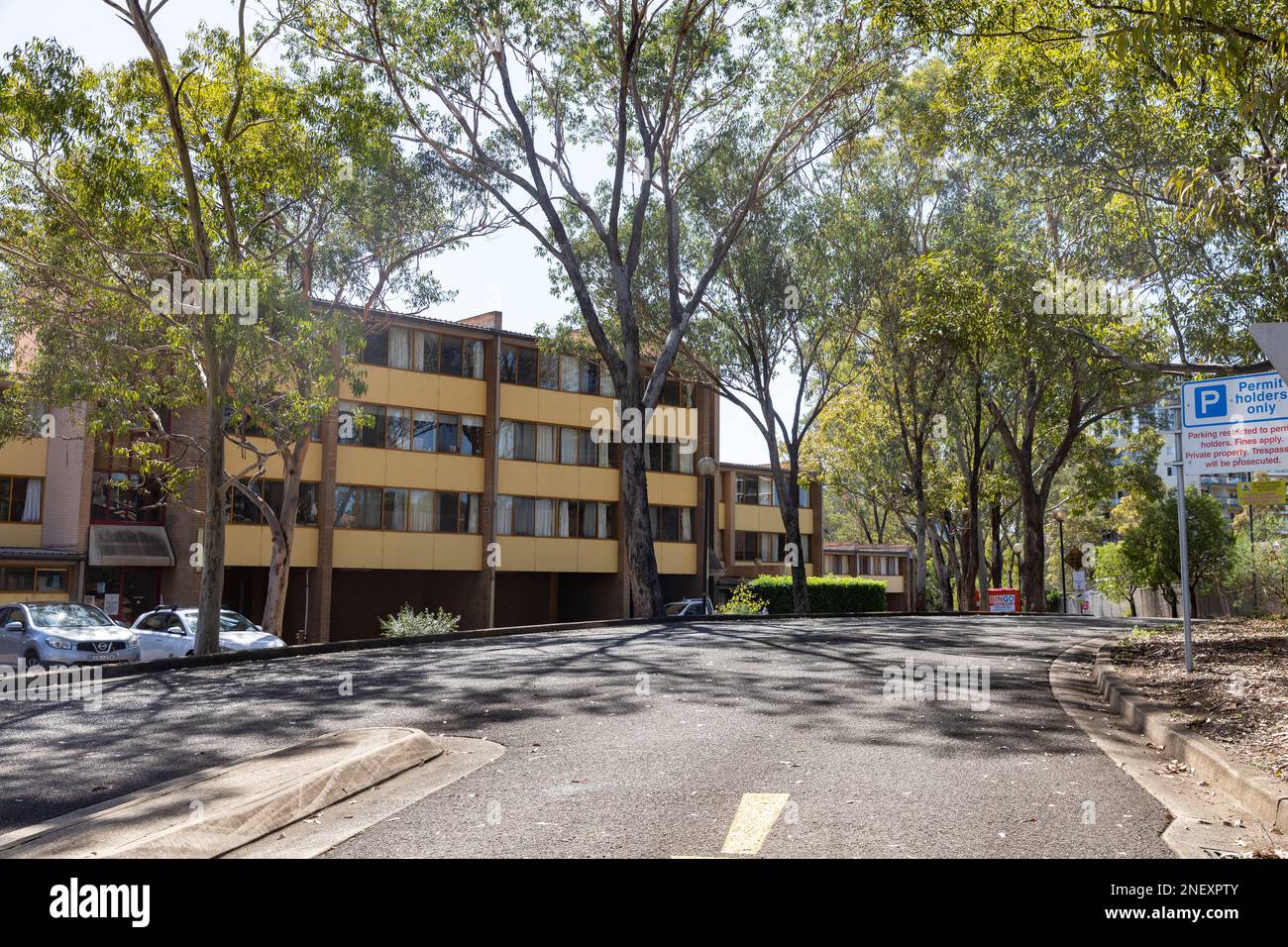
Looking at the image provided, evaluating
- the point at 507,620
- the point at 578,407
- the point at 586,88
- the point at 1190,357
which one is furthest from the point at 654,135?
the point at 507,620

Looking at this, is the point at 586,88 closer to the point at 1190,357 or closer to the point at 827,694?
the point at 1190,357

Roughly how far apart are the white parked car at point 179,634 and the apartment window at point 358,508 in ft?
46.8

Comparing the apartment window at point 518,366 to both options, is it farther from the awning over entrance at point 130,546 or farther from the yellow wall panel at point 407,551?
the awning over entrance at point 130,546

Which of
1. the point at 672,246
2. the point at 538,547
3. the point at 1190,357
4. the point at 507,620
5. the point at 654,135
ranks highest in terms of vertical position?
the point at 654,135

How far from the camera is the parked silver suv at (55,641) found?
22359mm

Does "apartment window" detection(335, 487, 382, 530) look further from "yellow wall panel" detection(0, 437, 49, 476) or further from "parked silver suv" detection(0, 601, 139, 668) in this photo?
"parked silver suv" detection(0, 601, 139, 668)

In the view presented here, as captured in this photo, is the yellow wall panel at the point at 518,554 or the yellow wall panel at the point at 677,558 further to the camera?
the yellow wall panel at the point at 677,558

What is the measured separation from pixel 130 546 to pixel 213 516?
19.6 meters

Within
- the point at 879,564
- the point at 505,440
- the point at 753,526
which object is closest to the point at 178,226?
the point at 505,440

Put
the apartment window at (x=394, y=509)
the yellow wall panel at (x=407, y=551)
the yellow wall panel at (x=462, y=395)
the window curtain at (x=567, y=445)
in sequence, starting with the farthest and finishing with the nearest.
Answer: the window curtain at (x=567, y=445), the yellow wall panel at (x=462, y=395), the apartment window at (x=394, y=509), the yellow wall panel at (x=407, y=551)

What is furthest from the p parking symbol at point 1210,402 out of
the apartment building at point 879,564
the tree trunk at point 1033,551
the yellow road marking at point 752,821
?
the apartment building at point 879,564

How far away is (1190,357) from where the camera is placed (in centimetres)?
2227
